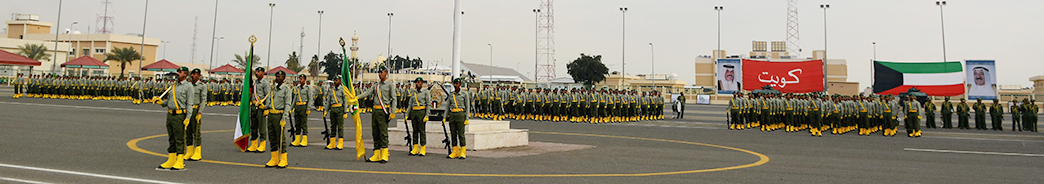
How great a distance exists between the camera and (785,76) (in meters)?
42.2

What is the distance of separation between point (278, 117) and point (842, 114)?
1770 cm

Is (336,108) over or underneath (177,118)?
over

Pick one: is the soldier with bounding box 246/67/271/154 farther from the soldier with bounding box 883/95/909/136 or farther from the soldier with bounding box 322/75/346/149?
the soldier with bounding box 883/95/909/136

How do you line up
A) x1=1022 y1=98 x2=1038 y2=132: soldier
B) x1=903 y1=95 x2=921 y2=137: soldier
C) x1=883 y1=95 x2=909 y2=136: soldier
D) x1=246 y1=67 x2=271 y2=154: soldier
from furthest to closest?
x1=1022 y1=98 x2=1038 y2=132: soldier
x1=883 y1=95 x2=909 y2=136: soldier
x1=903 y1=95 x2=921 y2=137: soldier
x1=246 y1=67 x2=271 y2=154: soldier

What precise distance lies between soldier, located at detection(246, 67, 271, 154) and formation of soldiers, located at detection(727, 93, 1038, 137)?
1553 centimetres

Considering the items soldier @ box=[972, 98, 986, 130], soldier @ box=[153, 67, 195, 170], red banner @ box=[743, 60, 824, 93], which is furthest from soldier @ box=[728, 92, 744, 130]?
red banner @ box=[743, 60, 824, 93]

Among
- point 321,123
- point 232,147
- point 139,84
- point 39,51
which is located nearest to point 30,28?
point 39,51

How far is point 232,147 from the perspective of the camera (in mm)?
11523

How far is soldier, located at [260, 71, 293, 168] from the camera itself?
8617mm

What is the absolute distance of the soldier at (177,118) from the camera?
26.8ft

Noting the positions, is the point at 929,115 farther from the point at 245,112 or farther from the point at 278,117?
the point at 245,112

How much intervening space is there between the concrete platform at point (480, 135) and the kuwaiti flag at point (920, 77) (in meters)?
34.4

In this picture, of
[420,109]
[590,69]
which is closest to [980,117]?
[420,109]

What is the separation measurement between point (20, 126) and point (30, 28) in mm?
93358
